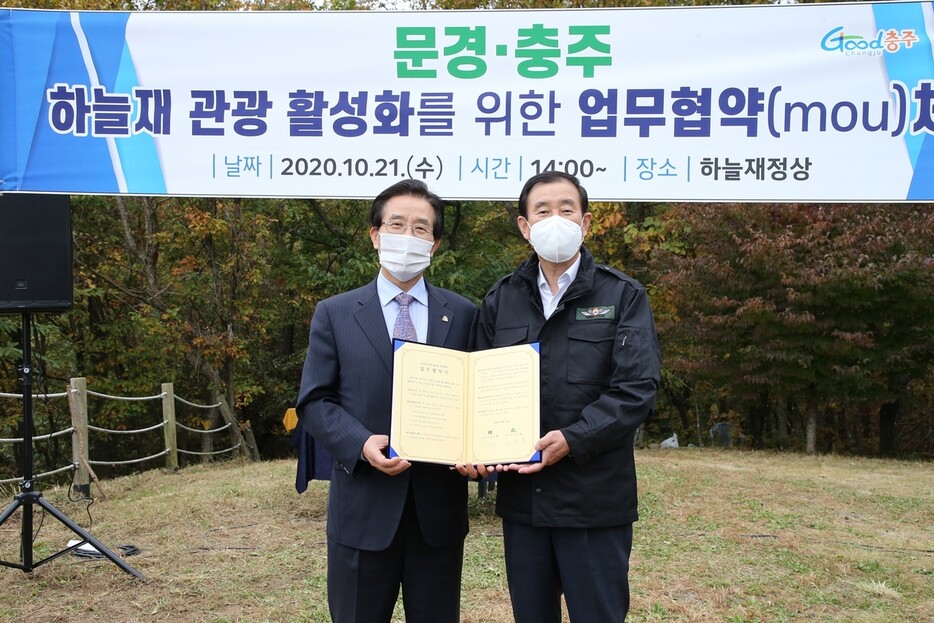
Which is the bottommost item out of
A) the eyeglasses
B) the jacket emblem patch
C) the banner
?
the jacket emblem patch

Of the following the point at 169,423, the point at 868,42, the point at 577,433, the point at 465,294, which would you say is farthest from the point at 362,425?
the point at 465,294

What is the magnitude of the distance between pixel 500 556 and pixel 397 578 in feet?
8.00

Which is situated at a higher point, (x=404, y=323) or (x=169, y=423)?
(x=404, y=323)

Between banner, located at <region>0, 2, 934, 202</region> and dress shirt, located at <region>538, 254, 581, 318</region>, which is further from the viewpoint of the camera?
banner, located at <region>0, 2, 934, 202</region>

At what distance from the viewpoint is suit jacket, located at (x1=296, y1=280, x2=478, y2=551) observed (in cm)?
237

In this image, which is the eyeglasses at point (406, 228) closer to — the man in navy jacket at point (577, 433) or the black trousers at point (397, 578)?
the man in navy jacket at point (577, 433)

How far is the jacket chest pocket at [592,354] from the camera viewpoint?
2.37 metres

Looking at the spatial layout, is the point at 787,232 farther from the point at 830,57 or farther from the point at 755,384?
the point at 830,57

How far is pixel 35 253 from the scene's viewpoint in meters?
4.54

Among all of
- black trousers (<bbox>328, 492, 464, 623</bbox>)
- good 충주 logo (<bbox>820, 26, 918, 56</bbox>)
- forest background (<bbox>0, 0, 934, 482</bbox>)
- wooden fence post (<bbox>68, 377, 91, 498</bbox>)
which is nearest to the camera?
black trousers (<bbox>328, 492, 464, 623</bbox>)

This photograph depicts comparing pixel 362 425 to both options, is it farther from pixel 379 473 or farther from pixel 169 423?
pixel 169 423

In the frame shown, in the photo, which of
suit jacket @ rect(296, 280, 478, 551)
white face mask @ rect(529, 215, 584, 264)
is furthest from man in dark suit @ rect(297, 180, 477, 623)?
white face mask @ rect(529, 215, 584, 264)

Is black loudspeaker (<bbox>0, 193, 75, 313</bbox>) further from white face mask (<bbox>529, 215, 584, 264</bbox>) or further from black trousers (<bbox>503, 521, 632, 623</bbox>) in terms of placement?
black trousers (<bbox>503, 521, 632, 623</bbox>)

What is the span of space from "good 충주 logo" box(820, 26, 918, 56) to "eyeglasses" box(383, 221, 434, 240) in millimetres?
2267
